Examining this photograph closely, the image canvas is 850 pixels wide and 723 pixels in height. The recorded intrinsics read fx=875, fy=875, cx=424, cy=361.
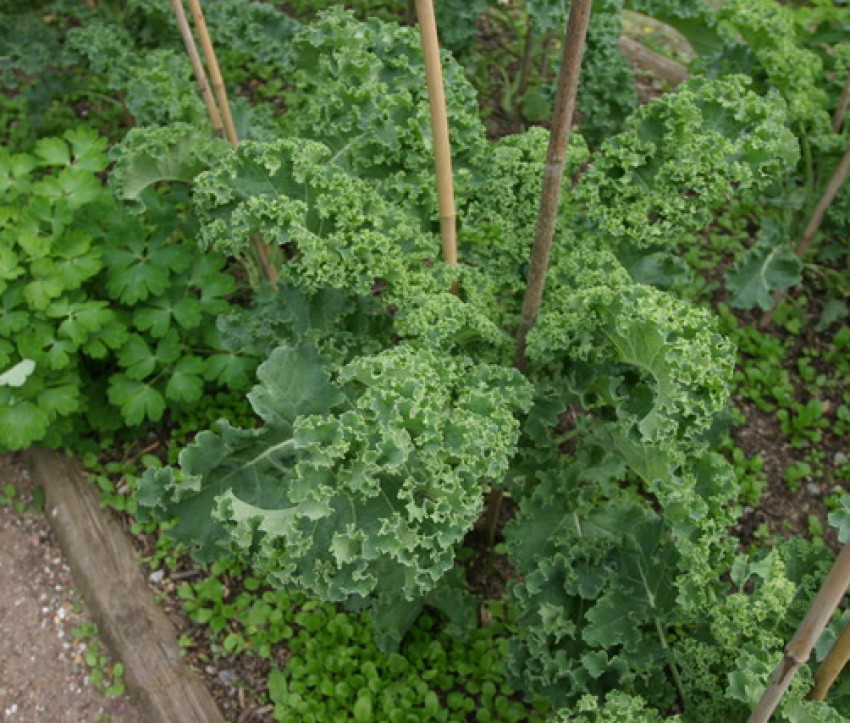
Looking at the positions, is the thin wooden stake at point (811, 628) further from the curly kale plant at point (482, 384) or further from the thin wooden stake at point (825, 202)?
the thin wooden stake at point (825, 202)

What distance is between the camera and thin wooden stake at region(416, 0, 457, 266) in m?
2.19

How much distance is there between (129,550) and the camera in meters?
3.67

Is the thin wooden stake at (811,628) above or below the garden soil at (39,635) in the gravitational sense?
above

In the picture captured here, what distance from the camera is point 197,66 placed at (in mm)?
3398

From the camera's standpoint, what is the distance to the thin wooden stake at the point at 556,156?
192 cm

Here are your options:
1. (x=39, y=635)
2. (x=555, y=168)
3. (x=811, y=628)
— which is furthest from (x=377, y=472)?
(x=39, y=635)

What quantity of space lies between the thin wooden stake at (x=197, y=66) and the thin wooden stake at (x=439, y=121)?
122cm

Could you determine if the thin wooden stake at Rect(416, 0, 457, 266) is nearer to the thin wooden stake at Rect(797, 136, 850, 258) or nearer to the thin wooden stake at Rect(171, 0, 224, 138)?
the thin wooden stake at Rect(171, 0, 224, 138)

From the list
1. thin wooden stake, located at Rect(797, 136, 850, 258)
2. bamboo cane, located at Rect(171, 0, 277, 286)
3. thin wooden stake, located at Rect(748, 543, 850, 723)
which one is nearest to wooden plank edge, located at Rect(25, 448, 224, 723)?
bamboo cane, located at Rect(171, 0, 277, 286)

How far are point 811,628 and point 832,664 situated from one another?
40 centimetres

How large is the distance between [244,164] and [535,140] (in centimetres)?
96

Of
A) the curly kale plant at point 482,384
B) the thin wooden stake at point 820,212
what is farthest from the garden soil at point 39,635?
the thin wooden stake at point 820,212

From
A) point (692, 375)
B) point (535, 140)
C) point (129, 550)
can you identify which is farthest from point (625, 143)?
point (129, 550)

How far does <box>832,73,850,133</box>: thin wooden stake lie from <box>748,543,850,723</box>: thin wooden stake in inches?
112
